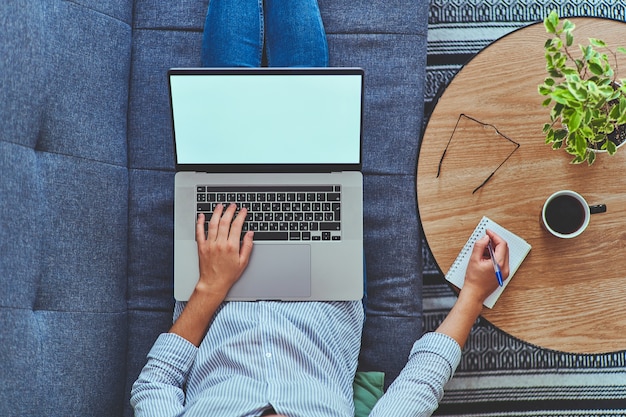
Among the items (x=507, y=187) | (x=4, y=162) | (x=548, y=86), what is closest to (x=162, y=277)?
(x=4, y=162)

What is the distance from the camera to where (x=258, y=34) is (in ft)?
4.24

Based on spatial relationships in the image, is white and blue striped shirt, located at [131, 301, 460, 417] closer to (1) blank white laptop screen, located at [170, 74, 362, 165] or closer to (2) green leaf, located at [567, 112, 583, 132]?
(1) blank white laptop screen, located at [170, 74, 362, 165]

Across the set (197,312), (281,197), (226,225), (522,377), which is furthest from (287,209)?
(522,377)

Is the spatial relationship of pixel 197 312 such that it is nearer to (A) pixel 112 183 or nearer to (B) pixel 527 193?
(A) pixel 112 183

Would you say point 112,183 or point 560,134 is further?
point 112,183

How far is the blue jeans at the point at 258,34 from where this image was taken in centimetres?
125

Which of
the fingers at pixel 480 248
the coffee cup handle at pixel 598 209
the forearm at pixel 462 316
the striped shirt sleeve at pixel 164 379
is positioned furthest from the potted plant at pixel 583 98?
the striped shirt sleeve at pixel 164 379

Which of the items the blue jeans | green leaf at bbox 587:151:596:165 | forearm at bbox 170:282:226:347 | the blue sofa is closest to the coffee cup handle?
green leaf at bbox 587:151:596:165

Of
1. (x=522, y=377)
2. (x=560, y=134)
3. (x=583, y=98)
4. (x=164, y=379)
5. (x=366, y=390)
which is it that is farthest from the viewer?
(x=522, y=377)

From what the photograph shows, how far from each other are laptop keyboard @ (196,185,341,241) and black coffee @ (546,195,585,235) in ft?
1.44

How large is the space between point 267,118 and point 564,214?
65 cm

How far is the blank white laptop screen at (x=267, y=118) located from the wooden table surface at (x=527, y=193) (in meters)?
0.19

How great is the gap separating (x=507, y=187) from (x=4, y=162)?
101 centimetres

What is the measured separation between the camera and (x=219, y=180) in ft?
3.82
